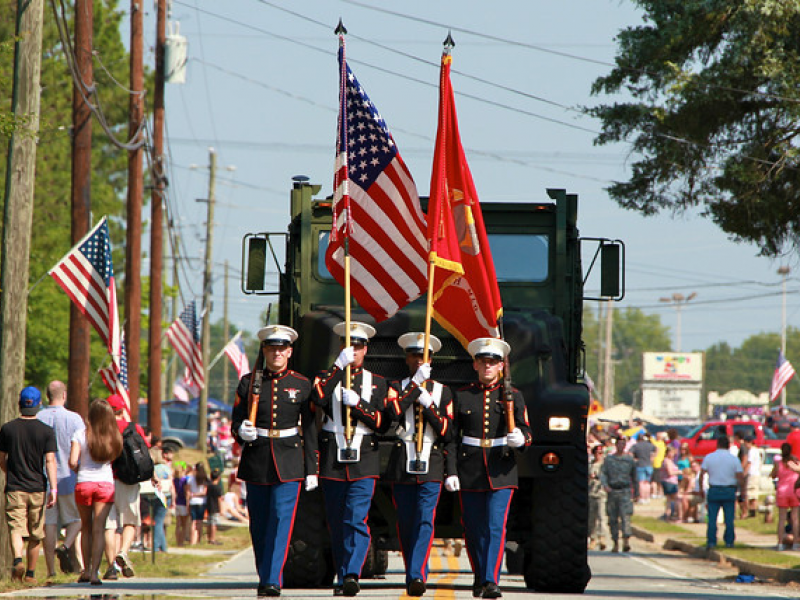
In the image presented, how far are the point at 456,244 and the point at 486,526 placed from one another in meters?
2.49

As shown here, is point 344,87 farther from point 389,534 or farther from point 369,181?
point 389,534

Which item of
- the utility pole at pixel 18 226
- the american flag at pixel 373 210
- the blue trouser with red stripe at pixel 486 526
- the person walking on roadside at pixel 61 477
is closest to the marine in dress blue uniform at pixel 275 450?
the blue trouser with red stripe at pixel 486 526

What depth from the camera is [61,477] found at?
53.3 ft

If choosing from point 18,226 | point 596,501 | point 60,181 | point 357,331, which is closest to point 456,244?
point 357,331

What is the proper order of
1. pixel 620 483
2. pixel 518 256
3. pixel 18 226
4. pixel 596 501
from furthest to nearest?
pixel 596 501 → pixel 620 483 → pixel 18 226 → pixel 518 256

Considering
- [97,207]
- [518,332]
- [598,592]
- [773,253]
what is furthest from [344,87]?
[97,207]

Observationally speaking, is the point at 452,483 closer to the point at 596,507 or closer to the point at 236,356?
the point at 596,507

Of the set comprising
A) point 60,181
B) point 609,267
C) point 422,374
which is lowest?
point 422,374

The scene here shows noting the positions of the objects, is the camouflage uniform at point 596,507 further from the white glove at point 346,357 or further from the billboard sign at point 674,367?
the billboard sign at point 674,367

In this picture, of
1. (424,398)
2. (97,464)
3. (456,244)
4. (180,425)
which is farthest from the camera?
(180,425)

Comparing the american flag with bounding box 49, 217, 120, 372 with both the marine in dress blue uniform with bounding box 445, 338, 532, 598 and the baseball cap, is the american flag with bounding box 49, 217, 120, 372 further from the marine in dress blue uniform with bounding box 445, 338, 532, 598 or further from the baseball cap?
the marine in dress blue uniform with bounding box 445, 338, 532, 598

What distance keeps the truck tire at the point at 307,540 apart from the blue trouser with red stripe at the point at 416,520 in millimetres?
1240

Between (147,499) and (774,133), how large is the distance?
375 inches

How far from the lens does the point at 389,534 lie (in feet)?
46.6
